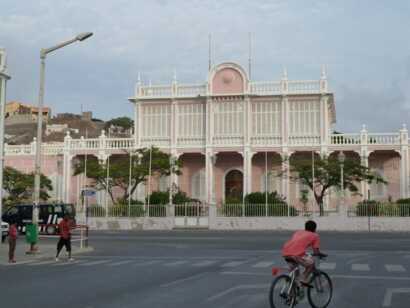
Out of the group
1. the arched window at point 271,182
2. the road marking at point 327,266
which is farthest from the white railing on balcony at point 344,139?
the road marking at point 327,266

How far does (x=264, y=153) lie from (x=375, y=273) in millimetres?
39131

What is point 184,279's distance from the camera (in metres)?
14.5

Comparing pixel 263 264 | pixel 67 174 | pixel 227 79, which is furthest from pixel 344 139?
pixel 263 264

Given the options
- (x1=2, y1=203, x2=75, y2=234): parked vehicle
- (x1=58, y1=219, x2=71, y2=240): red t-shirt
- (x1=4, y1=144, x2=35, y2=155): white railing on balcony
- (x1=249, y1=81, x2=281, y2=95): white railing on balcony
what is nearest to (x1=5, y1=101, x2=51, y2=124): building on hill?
(x1=4, y1=144, x2=35, y2=155): white railing on balcony

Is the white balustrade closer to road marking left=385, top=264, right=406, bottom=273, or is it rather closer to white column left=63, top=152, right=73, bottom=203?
white column left=63, top=152, right=73, bottom=203

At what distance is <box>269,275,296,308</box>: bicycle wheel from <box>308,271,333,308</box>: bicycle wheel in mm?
622

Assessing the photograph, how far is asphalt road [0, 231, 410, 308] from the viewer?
11117 mm

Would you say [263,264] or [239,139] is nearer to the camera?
[263,264]

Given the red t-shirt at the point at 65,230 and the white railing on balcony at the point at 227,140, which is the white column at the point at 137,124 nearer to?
the white railing on balcony at the point at 227,140

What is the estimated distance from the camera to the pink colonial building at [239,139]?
175 feet

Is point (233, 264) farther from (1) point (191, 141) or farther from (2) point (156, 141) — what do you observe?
(2) point (156, 141)

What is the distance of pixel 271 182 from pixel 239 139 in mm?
4634

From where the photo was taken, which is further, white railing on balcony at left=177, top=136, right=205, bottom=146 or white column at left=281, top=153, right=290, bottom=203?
white railing on balcony at left=177, top=136, right=205, bottom=146

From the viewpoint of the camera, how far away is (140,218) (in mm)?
48500
